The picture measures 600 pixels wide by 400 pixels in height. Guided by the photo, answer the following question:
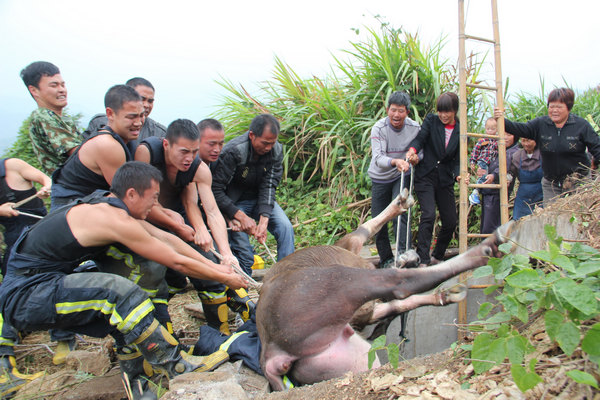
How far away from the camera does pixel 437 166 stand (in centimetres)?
437

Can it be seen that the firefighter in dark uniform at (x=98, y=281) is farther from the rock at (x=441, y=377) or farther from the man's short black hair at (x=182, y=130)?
the rock at (x=441, y=377)

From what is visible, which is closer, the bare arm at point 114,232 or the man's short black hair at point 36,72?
the bare arm at point 114,232

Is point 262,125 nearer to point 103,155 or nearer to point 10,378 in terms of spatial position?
point 103,155

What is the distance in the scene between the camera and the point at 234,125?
7242 mm

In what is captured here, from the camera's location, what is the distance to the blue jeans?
4.09 m

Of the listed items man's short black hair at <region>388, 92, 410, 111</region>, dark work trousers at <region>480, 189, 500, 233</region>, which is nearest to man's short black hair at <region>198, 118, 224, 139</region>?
man's short black hair at <region>388, 92, 410, 111</region>

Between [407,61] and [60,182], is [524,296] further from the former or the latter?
[407,61]

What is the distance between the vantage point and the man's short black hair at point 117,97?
9.77 feet

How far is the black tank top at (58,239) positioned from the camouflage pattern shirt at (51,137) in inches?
34.2

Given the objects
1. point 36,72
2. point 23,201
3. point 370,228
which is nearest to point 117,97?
point 36,72

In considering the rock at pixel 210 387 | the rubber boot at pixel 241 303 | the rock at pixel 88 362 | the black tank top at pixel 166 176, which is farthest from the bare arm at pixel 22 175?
the rock at pixel 210 387

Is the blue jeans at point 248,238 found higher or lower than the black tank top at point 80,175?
lower

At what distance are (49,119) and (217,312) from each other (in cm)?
195

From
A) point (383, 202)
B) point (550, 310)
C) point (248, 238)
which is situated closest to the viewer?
point (550, 310)
